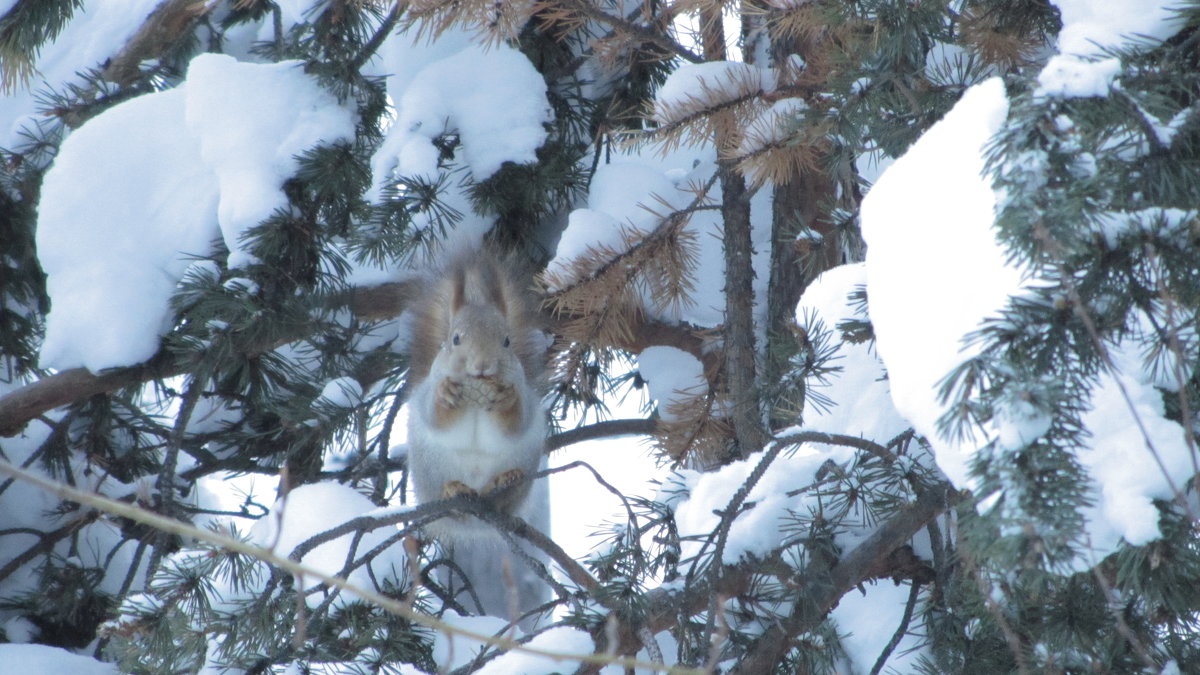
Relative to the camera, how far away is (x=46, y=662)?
1871mm

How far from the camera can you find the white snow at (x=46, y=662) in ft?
6.05

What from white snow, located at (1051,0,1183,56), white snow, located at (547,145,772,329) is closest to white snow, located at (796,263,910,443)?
white snow, located at (547,145,772,329)

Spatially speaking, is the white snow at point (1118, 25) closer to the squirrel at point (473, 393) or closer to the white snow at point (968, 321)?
the white snow at point (968, 321)

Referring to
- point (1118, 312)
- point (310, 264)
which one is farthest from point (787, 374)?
point (310, 264)

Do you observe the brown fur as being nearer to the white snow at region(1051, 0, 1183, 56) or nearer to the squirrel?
the squirrel

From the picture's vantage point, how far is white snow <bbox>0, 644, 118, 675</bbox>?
6.05 ft

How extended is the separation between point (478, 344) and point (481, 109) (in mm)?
530

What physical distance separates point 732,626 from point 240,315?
3.31 ft

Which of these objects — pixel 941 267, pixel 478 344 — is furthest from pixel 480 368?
pixel 941 267

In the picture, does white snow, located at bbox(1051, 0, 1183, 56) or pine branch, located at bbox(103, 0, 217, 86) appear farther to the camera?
pine branch, located at bbox(103, 0, 217, 86)

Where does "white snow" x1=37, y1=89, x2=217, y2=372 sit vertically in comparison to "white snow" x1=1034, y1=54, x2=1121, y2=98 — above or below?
above

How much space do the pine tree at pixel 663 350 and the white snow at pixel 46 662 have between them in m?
0.20

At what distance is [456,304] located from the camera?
6.26ft

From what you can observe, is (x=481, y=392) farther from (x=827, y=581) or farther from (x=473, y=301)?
(x=827, y=581)
